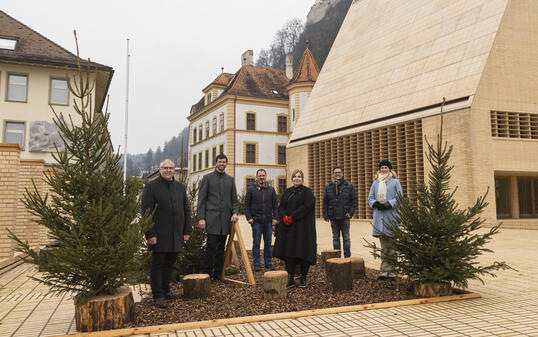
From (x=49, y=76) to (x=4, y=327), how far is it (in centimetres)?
2437

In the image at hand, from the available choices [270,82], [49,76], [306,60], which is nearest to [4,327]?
[49,76]

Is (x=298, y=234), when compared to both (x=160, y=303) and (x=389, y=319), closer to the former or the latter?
(x=389, y=319)

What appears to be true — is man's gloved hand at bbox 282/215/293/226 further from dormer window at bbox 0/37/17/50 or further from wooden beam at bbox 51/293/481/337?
dormer window at bbox 0/37/17/50

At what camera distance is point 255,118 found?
41.7 metres

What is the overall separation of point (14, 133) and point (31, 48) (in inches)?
209

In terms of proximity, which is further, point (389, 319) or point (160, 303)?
point (160, 303)

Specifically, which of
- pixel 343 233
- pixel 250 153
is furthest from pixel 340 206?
pixel 250 153

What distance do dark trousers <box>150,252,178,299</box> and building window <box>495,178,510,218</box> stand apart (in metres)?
18.2

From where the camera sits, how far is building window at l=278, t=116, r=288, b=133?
140 ft

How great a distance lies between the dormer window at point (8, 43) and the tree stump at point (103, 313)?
26.2m

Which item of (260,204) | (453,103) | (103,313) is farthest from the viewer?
(453,103)

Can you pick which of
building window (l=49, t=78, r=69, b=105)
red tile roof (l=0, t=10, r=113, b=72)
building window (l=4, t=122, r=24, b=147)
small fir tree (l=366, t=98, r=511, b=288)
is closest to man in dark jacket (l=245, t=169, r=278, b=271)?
small fir tree (l=366, t=98, r=511, b=288)

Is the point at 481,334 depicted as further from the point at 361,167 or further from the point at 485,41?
the point at 361,167

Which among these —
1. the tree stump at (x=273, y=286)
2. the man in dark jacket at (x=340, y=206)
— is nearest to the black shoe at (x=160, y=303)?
the tree stump at (x=273, y=286)
